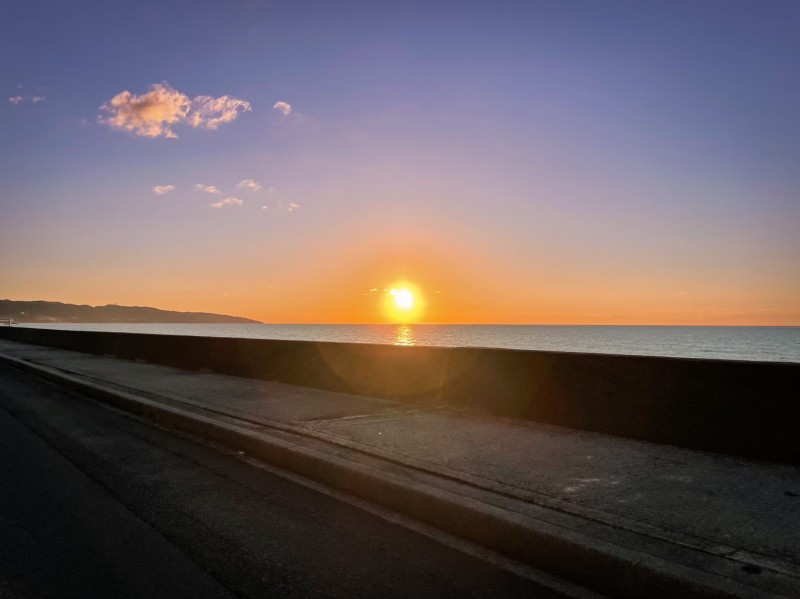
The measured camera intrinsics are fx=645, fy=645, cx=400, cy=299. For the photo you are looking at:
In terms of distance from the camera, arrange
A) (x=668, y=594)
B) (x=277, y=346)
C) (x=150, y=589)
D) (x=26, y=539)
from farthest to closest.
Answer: (x=277, y=346), (x=26, y=539), (x=150, y=589), (x=668, y=594)

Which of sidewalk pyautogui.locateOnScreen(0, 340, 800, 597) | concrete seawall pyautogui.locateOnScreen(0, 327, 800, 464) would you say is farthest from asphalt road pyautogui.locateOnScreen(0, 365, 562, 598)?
concrete seawall pyautogui.locateOnScreen(0, 327, 800, 464)

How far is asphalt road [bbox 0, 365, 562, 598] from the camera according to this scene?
380 cm

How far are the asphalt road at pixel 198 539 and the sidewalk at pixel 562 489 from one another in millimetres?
322

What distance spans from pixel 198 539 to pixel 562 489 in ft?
9.16

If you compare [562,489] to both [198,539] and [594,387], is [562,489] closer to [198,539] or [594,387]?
[594,387]

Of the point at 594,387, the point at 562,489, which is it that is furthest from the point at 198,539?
the point at 594,387

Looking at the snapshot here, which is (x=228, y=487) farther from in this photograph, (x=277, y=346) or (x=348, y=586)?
(x=277, y=346)

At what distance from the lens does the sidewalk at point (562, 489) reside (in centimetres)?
372

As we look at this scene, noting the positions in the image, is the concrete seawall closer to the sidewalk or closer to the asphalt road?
the sidewalk

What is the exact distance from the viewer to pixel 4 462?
22.8ft

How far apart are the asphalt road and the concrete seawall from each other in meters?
3.46

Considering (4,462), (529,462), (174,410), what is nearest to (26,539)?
(4,462)

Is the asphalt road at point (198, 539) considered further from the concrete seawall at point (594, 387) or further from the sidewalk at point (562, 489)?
the concrete seawall at point (594, 387)

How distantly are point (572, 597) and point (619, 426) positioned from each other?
394cm
